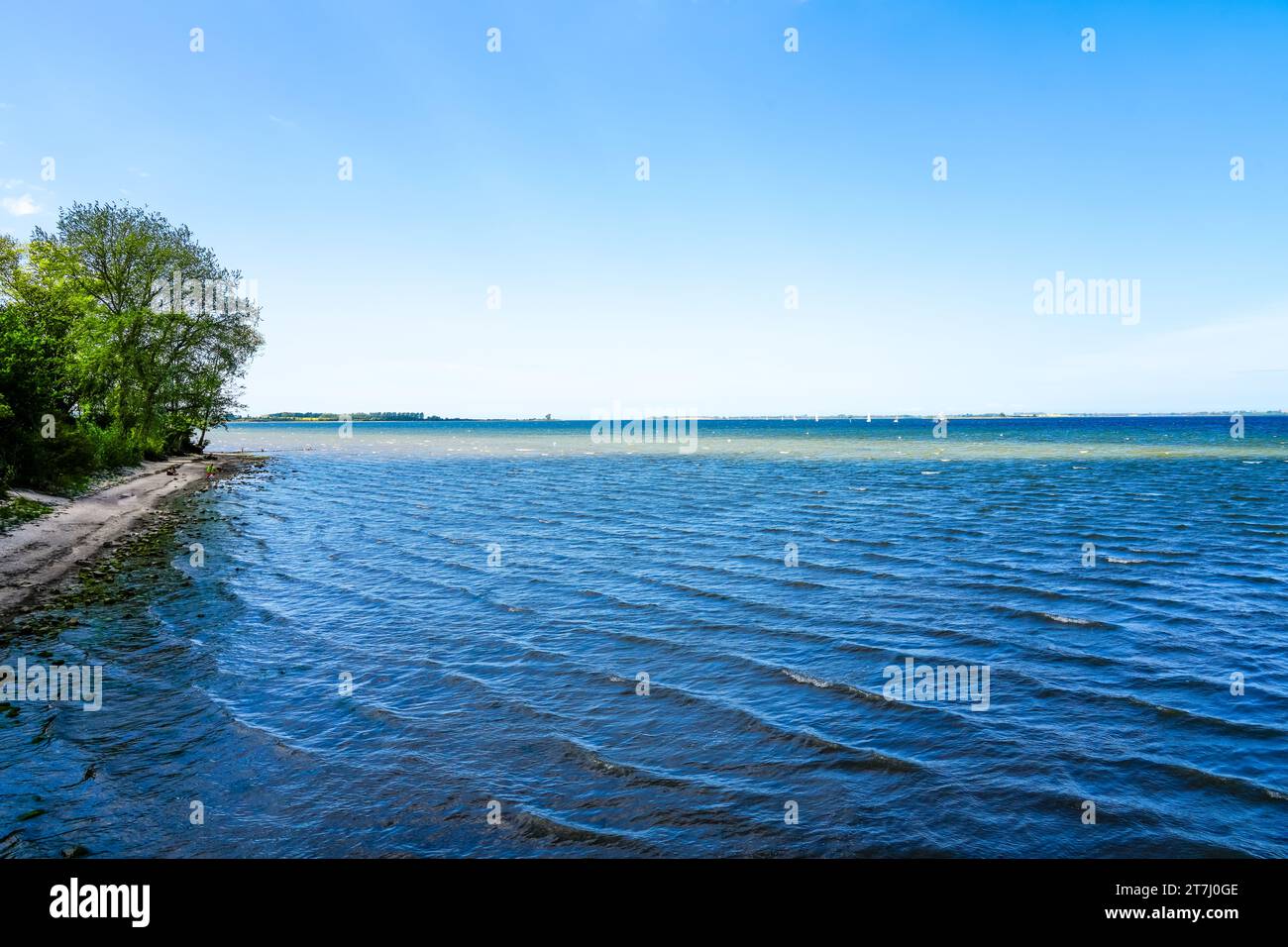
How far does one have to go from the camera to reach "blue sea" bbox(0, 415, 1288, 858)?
30.3 feet

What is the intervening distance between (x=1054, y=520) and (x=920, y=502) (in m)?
9.72

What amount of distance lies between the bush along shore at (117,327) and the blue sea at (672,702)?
27.0 m

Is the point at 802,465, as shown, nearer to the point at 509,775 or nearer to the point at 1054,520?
the point at 1054,520

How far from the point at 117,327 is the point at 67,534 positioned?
34.1 metres

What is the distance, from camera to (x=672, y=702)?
44.8 ft

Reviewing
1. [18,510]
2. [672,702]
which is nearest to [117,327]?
[18,510]

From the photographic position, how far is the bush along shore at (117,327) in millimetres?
48688

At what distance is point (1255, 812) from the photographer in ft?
31.0
